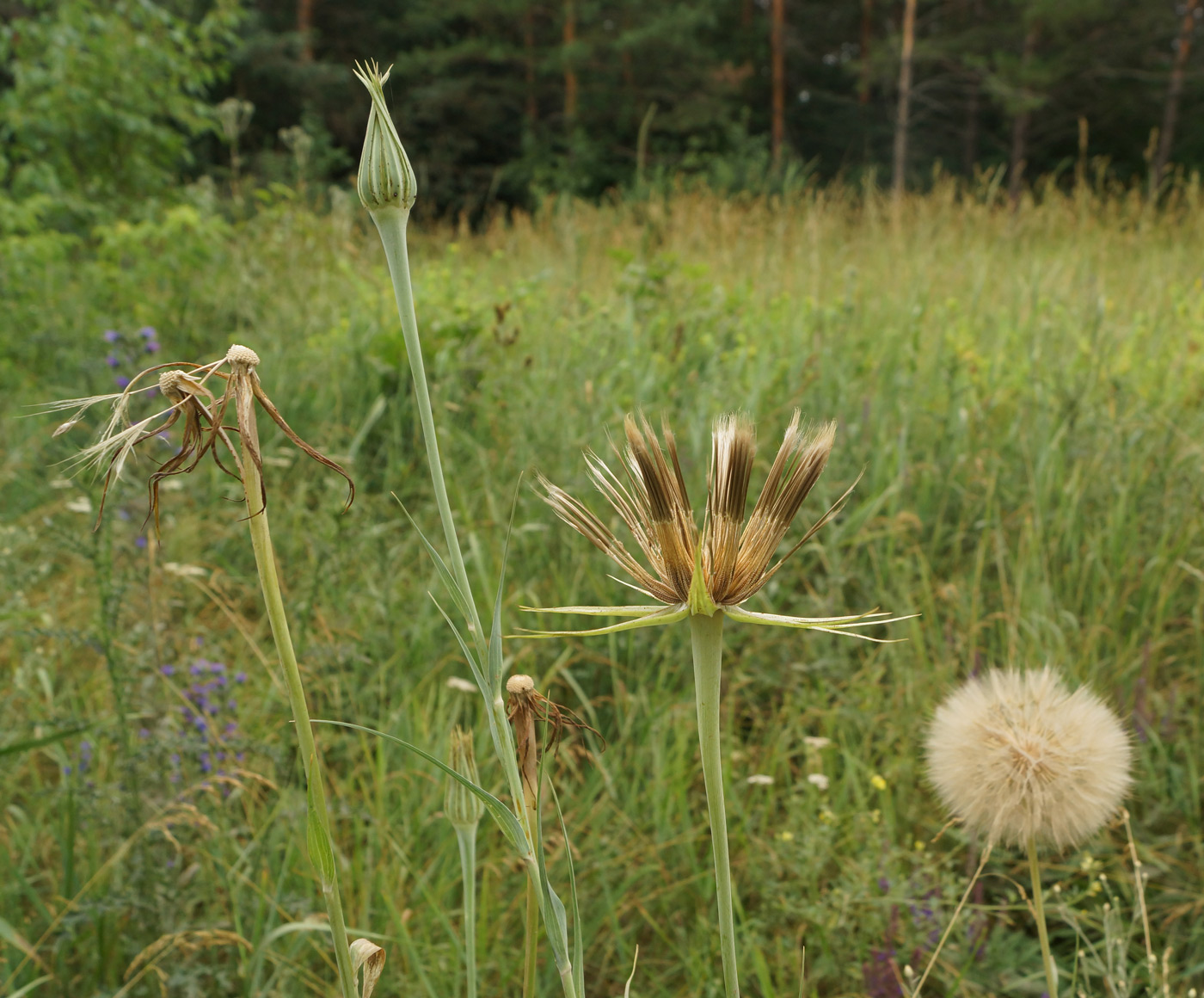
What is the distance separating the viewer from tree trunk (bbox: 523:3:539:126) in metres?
16.8

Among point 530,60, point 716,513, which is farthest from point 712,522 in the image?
point 530,60

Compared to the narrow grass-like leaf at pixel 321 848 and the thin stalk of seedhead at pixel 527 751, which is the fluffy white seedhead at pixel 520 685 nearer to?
the thin stalk of seedhead at pixel 527 751

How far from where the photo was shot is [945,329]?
3.31m

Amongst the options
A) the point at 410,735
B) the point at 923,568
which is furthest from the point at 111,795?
the point at 923,568

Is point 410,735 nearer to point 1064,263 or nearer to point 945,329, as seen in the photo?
point 945,329

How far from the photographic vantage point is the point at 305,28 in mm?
16531

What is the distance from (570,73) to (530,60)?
38.6 inches

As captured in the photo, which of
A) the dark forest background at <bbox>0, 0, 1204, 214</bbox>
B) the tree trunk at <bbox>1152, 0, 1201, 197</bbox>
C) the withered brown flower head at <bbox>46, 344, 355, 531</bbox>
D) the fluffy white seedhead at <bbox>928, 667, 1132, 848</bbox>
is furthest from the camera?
the dark forest background at <bbox>0, 0, 1204, 214</bbox>

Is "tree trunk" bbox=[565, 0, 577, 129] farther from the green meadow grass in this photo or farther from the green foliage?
the green meadow grass

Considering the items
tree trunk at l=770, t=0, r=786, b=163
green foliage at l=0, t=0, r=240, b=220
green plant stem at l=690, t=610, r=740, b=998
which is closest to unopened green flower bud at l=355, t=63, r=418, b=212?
green plant stem at l=690, t=610, r=740, b=998

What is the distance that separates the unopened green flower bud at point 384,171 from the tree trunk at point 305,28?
17.5m

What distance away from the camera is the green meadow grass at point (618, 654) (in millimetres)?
1275

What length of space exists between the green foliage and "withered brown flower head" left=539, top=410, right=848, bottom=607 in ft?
17.9

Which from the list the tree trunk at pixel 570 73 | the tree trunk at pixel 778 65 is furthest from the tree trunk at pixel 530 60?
the tree trunk at pixel 778 65
